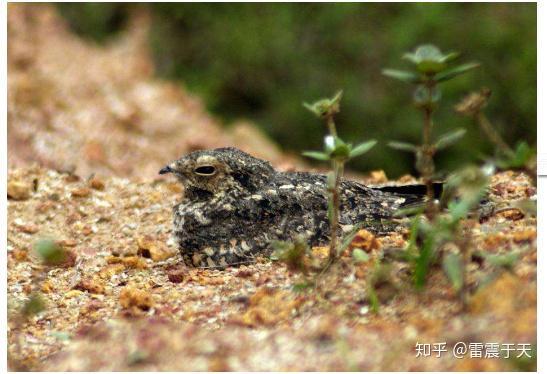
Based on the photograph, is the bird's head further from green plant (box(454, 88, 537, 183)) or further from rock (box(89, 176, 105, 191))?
rock (box(89, 176, 105, 191))

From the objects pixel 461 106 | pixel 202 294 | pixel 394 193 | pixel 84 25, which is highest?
pixel 84 25

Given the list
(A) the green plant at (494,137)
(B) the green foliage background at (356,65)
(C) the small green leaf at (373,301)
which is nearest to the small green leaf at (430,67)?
(A) the green plant at (494,137)

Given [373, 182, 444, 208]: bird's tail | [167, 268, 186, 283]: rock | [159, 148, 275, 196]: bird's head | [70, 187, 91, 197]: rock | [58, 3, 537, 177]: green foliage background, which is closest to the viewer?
[167, 268, 186, 283]: rock

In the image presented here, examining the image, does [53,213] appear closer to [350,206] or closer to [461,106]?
[350,206]

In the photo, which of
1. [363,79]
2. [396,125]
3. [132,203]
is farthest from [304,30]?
[132,203]

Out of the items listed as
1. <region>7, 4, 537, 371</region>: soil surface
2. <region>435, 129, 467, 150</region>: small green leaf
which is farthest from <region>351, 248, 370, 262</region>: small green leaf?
<region>435, 129, 467, 150</region>: small green leaf
